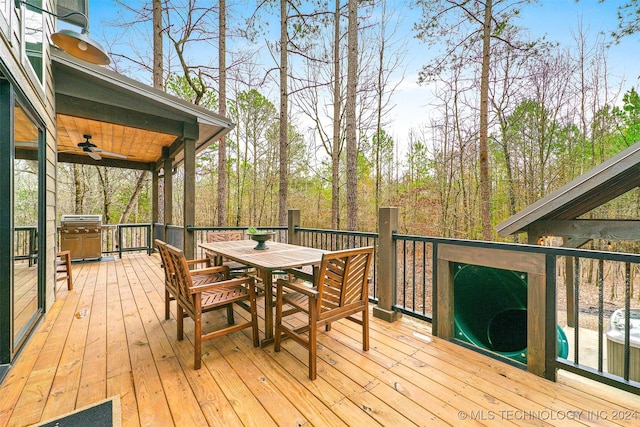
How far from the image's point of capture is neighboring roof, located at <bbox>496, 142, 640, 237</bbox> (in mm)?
2619

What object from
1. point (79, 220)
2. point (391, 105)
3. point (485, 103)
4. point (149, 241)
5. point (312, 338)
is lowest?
point (312, 338)

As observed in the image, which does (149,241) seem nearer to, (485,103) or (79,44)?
(79,44)

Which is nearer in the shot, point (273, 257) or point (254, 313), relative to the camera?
point (254, 313)

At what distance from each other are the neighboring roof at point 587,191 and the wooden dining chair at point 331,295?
8.35 feet

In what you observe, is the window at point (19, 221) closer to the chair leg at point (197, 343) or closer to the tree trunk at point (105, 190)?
the chair leg at point (197, 343)

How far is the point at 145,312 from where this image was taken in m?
3.10

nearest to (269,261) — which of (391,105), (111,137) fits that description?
(111,137)

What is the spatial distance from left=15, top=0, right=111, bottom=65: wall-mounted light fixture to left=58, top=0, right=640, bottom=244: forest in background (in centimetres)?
438

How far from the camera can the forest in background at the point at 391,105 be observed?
6.92m

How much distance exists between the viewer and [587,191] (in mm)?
2881

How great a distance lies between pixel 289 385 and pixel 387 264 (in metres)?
1.51

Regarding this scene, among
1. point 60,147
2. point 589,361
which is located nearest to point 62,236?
point 60,147

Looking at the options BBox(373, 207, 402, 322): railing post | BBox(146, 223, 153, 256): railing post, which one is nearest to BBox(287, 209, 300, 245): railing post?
BBox(373, 207, 402, 322): railing post

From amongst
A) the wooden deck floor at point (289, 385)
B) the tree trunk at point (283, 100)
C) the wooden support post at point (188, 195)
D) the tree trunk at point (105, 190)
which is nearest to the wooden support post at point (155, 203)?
the wooden support post at point (188, 195)
